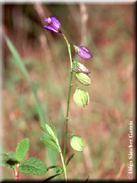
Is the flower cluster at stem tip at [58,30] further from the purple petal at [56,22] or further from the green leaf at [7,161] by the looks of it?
the green leaf at [7,161]


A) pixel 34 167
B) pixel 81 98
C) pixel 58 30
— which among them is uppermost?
pixel 58 30

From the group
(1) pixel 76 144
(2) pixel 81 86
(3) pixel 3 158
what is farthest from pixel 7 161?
(2) pixel 81 86

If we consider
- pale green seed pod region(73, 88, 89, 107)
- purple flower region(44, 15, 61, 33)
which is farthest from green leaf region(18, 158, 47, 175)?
purple flower region(44, 15, 61, 33)

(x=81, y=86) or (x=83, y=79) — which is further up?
(x=83, y=79)

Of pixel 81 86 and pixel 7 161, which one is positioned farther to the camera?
pixel 81 86

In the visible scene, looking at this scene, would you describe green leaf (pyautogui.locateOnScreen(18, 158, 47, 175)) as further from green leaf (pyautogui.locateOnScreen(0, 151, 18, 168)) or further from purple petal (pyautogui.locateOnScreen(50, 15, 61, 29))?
purple petal (pyautogui.locateOnScreen(50, 15, 61, 29))

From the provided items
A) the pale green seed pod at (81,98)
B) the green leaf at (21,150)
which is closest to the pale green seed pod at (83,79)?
the pale green seed pod at (81,98)

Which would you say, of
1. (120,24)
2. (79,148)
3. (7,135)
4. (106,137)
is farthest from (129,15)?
(79,148)

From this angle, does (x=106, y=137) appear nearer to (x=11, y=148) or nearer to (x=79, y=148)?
(x=11, y=148)

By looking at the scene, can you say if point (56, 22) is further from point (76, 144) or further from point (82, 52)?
point (76, 144)
